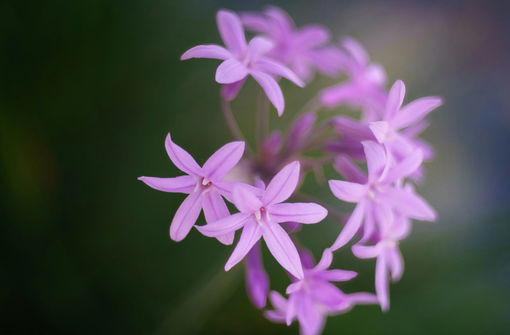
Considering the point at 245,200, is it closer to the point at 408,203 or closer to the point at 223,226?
the point at 223,226

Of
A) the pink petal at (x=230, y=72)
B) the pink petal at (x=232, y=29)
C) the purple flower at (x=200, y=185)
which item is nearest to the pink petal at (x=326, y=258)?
the purple flower at (x=200, y=185)

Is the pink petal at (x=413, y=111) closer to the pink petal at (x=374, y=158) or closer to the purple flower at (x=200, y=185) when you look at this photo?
the pink petal at (x=374, y=158)

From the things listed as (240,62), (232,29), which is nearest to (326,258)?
(240,62)

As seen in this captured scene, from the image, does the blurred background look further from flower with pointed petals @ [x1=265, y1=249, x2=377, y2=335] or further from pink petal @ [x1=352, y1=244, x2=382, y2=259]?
pink petal @ [x1=352, y1=244, x2=382, y2=259]

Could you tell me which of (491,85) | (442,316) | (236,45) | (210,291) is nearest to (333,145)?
(236,45)

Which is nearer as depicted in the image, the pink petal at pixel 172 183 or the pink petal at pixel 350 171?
the pink petal at pixel 172 183

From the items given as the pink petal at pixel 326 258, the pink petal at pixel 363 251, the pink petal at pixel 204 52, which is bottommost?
the pink petal at pixel 363 251
